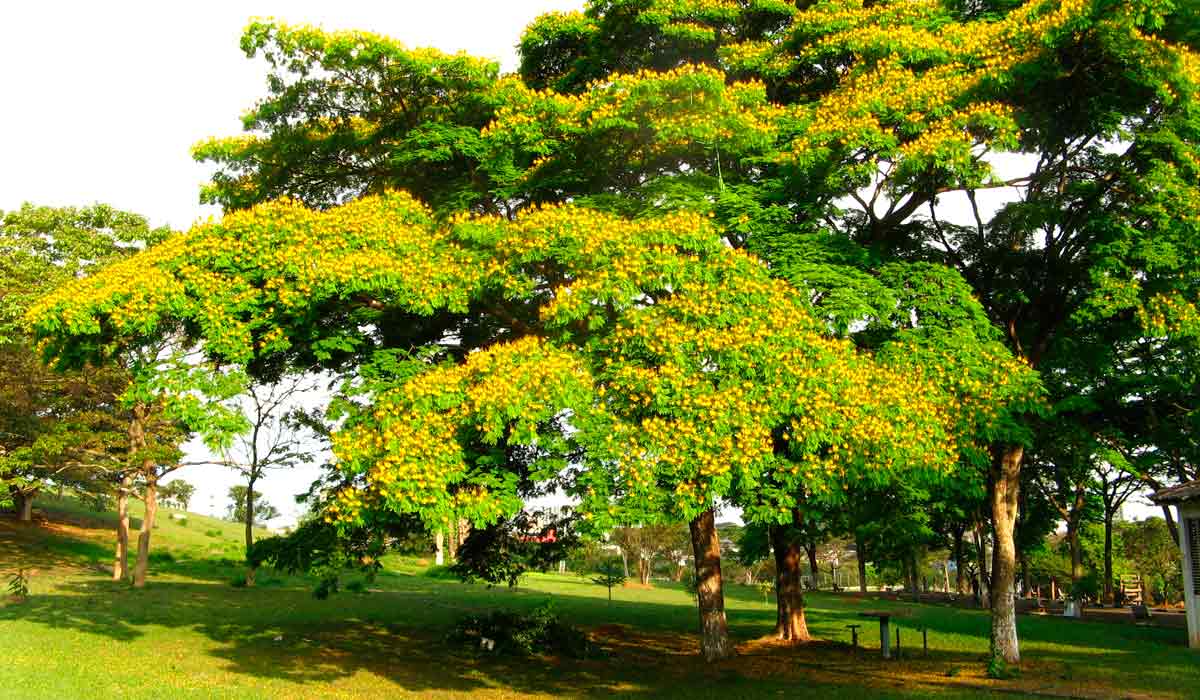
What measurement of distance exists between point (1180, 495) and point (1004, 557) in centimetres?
962

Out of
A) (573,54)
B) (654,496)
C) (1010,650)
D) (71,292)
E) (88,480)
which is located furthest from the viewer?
(88,480)

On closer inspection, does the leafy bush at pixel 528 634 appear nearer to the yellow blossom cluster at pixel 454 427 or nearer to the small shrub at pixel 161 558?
the yellow blossom cluster at pixel 454 427

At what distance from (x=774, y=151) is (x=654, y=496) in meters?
7.23

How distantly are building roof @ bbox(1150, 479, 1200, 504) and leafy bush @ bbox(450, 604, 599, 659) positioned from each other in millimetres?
16731

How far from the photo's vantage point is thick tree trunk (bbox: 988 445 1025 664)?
55.3 feet

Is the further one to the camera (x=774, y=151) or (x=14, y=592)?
(x=14, y=592)

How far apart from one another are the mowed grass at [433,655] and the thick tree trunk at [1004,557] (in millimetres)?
757

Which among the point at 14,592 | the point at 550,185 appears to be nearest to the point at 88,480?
the point at 14,592

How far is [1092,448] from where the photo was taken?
1758 cm

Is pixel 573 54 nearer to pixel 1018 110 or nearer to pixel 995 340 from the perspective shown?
pixel 1018 110

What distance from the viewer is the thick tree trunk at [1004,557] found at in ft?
55.3

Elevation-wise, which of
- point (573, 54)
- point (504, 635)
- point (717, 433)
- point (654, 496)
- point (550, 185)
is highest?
point (573, 54)

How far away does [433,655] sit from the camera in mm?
18828

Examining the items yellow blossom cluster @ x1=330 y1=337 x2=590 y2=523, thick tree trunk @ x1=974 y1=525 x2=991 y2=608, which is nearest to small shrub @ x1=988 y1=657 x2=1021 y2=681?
yellow blossom cluster @ x1=330 y1=337 x2=590 y2=523
